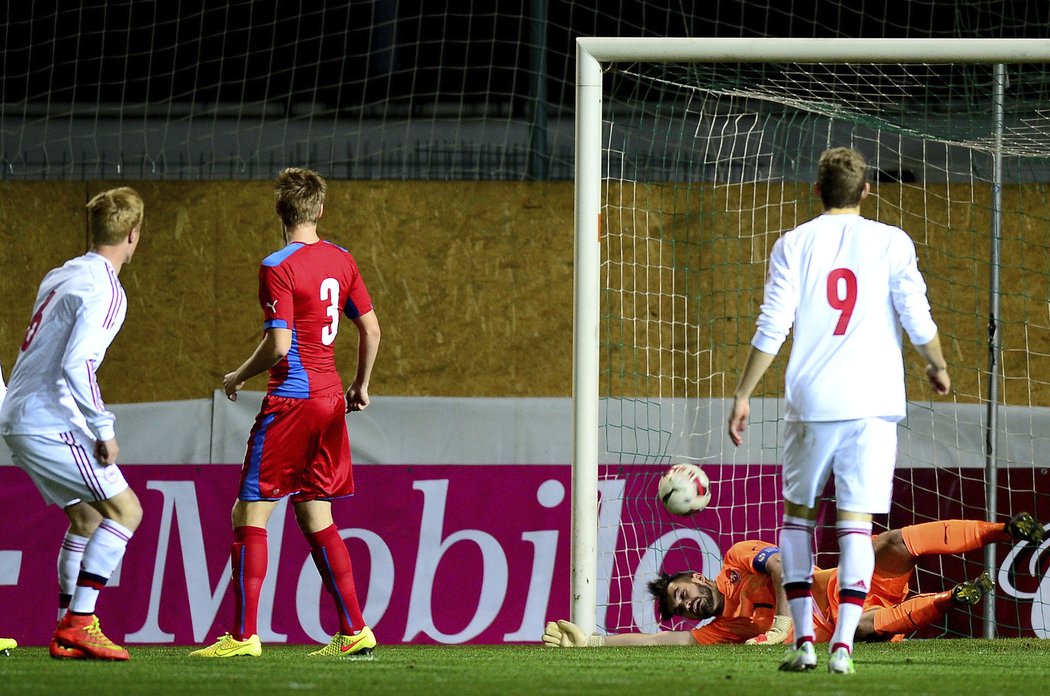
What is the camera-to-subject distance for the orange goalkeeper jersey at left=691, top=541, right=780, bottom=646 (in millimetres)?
6555

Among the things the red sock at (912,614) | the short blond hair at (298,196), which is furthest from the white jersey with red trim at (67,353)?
the red sock at (912,614)

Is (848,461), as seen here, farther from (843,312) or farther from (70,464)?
(70,464)

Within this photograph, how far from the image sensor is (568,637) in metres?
6.02

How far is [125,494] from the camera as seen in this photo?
479 cm

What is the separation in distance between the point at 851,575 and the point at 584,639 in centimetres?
196

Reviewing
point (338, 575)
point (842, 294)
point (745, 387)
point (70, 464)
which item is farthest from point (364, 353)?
point (842, 294)

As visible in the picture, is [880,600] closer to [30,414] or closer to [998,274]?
[998,274]

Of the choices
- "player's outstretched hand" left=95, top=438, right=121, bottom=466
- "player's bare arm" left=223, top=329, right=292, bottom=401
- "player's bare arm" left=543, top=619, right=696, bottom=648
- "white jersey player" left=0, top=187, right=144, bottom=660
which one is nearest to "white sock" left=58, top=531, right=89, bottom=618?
"white jersey player" left=0, top=187, right=144, bottom=660

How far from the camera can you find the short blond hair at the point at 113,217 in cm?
479

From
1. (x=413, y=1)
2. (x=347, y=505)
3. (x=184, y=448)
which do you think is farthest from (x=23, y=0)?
(x=347, y=505)

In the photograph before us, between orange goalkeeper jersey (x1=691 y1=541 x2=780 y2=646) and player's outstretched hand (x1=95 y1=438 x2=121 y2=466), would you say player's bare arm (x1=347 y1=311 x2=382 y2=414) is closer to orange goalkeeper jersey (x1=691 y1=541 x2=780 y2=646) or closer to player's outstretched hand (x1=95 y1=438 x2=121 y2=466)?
player's outstretched hand (x1=95 y1=438 x2=121 y2=466)

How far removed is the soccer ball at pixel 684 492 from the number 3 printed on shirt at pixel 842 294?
2.18 meters

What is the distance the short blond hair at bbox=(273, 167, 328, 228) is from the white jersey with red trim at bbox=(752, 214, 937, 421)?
181 centimetres

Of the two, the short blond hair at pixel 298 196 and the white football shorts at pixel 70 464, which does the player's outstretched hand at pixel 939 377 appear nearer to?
the short blond hair at pixel 298 196
